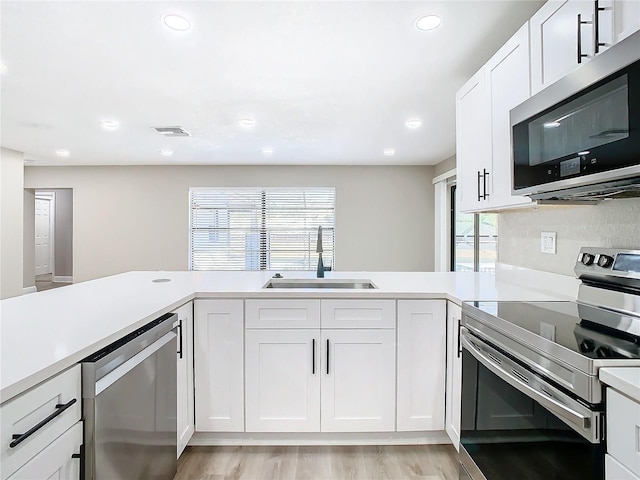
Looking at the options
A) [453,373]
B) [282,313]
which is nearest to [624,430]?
[453,373]

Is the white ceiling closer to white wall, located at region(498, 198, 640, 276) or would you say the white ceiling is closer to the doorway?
white wall, located at region(498, 198, 640, 276)

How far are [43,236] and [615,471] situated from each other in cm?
1095

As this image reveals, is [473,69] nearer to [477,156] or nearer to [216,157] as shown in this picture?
[477,156]

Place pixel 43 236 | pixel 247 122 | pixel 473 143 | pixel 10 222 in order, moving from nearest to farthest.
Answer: pixel 473 143 → pixel 247 122 → pixel 10 222 → pixel 43 236

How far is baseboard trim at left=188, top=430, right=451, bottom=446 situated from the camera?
2.05 metres

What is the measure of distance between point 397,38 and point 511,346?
177 centimetres

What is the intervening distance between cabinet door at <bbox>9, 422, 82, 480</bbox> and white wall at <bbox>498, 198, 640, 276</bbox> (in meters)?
2.06

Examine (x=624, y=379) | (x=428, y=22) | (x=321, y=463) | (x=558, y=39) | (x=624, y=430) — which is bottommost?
(x=321, y=463)

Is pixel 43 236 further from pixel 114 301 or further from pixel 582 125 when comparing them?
pixel 582 125

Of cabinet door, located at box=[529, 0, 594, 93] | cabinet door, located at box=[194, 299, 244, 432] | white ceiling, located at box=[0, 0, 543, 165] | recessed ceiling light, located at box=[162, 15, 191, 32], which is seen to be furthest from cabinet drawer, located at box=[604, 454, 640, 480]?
recessed ceiling light, located at box=[162, 15, 191, 32]

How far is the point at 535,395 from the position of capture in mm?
1077

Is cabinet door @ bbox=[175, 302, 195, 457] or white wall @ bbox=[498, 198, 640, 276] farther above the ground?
white wall @ bbox=[498, 198, 640, 276]

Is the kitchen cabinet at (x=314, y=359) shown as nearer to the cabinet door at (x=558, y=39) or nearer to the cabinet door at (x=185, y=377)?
the cabinet door at (x=185, y=377)

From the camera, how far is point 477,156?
7.03ft
